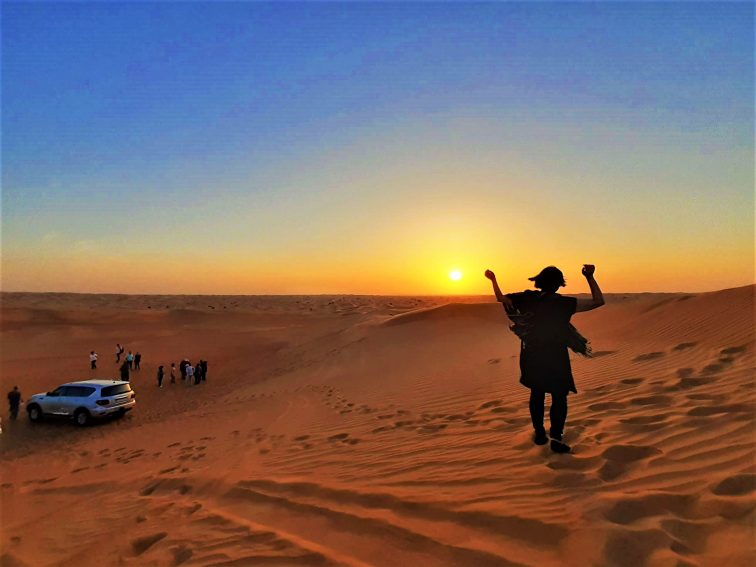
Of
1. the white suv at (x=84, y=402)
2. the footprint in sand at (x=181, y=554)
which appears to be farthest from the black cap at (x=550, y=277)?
the white suv at (x=84, y=402)

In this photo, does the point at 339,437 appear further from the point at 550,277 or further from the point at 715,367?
the point at 715,367

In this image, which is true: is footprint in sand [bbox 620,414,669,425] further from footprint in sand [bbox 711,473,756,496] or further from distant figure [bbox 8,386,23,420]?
distant figure [bbox 8,386,23,420]

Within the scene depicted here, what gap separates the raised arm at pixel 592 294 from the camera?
5.27 metres

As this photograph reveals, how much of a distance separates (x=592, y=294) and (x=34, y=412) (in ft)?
55.0

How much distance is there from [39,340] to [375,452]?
38.8 metres

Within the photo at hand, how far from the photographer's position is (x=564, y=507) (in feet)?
13.9

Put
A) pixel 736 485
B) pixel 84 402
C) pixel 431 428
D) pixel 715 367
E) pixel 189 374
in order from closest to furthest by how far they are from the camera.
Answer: pixel 736 485
pixel 431 428
pixel 715 367
pixel 84 402
pixel 189 374

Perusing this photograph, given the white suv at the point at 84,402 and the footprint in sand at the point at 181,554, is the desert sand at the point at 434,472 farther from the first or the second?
the white suv at the point at 84,402

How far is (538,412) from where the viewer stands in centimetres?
575

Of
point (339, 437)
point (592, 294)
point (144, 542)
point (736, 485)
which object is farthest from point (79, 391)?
point (736, 485)

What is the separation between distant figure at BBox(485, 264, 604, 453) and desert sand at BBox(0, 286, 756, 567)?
65cm

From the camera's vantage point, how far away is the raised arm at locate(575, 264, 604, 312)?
5.27 m

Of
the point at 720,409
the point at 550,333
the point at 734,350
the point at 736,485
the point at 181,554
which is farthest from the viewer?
the point at 734,350

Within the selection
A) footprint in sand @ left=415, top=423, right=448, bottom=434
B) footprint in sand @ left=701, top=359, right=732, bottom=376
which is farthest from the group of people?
footprint in sand @ left=701, top=359, right=732, bottom=376
